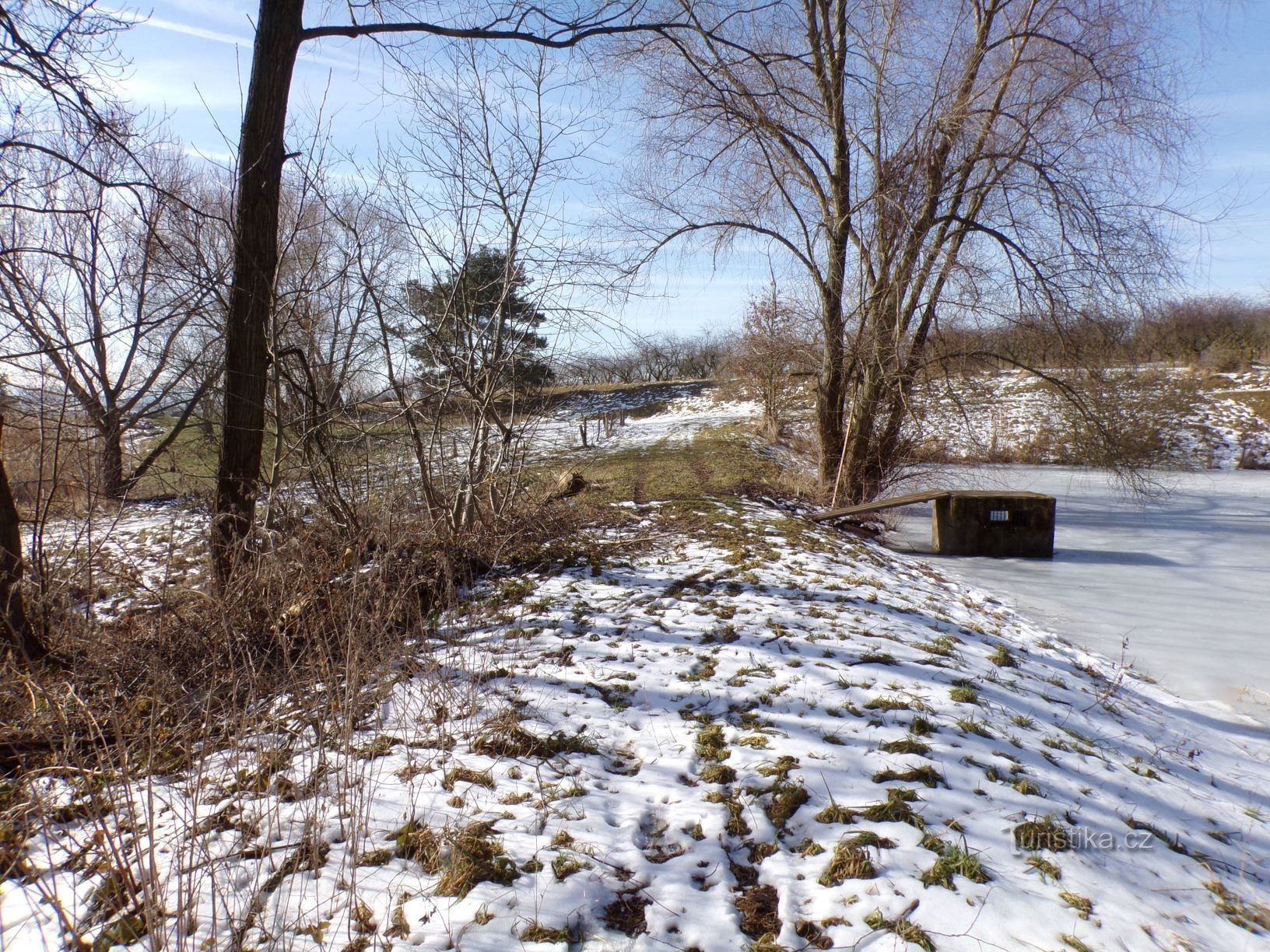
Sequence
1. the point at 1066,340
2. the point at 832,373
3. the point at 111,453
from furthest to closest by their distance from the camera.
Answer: the point at 832,373
the point at 1066,340
the point at 111,453

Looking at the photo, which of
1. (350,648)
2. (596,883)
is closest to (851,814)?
(596,883)

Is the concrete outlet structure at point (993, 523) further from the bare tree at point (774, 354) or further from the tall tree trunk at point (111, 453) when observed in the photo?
the tall tree trunk at point (111, 453)

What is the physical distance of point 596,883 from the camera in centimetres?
239

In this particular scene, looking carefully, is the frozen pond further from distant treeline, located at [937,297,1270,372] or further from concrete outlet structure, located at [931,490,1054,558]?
distant treeline, located at [937,297,1270,372]

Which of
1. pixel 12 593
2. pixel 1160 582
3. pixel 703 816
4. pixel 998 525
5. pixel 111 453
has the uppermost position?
pixel 111 453

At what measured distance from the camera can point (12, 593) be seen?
3.87m

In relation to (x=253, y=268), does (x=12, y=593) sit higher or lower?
lower

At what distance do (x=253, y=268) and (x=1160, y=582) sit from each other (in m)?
9.96

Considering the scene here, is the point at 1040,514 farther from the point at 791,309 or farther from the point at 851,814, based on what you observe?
the point at 851,814

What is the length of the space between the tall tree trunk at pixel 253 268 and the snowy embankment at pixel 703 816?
2196 millimetres

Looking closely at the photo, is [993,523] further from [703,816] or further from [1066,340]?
[703,816]

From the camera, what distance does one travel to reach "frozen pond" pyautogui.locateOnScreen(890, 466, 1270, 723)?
5.49 meters

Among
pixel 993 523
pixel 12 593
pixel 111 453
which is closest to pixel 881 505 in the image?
pixel 993 523

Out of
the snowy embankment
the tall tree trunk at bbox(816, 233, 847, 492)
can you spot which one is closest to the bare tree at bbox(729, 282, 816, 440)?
the tall tree trunk at bbox(816, 233, 847, 492)
